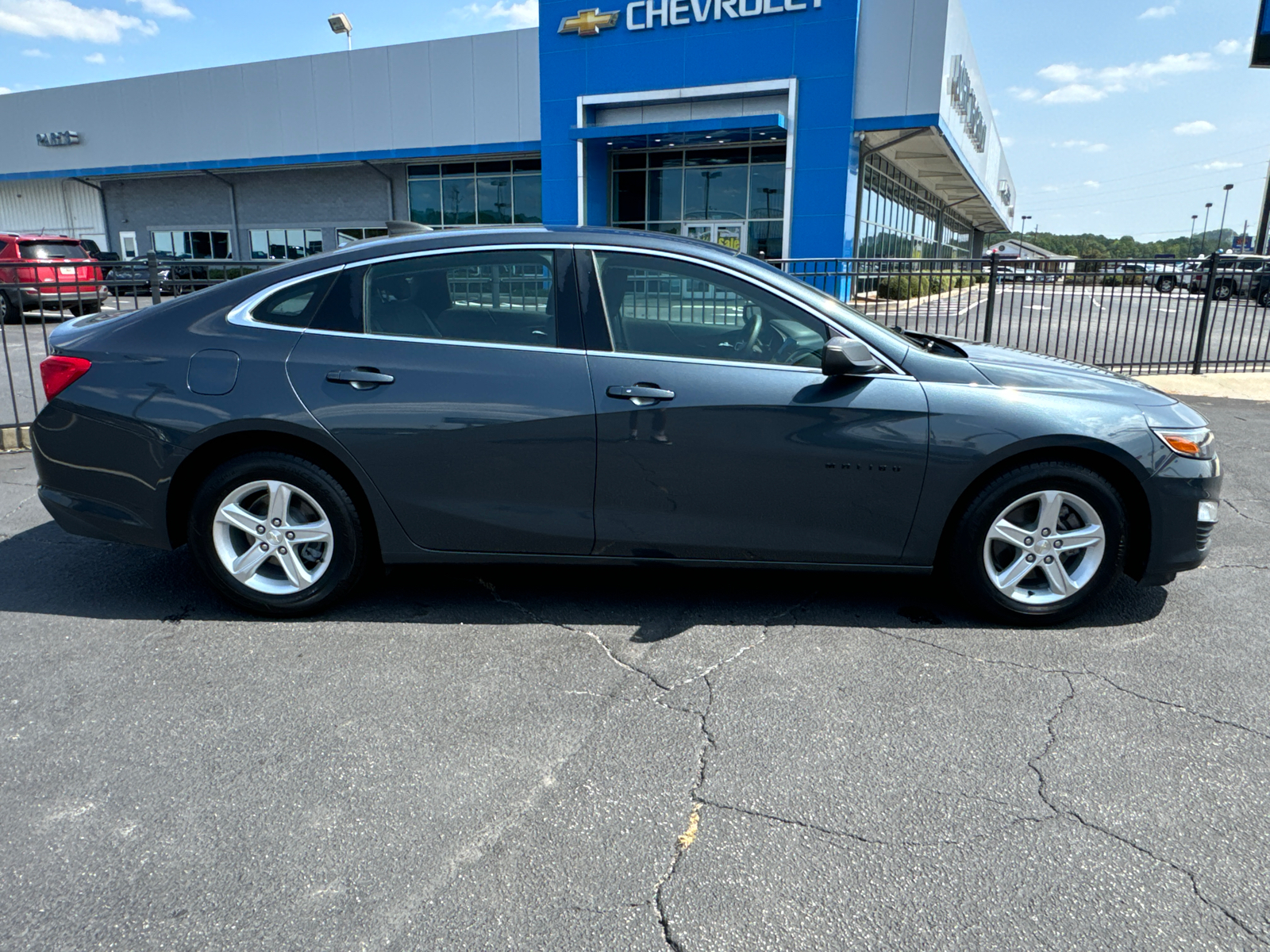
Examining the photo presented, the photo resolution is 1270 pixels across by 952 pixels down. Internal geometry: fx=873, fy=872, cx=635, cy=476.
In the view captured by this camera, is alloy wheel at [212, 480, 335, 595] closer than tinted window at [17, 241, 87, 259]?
Yes

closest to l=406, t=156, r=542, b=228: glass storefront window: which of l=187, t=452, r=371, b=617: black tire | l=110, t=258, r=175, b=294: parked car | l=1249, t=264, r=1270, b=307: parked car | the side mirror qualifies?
l=1249, t=264, r=1270, b=307: parked car

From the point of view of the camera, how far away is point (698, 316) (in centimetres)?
377

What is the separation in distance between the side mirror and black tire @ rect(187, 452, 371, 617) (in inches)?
82.7

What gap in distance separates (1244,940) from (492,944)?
1.76 meters

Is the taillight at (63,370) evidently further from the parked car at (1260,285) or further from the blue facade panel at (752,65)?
the blue facade panel at (752,65)

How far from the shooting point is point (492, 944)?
6.69ft

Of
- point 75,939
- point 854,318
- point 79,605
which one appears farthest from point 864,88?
point 75,939

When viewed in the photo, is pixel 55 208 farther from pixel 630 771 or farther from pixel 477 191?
pixel 630 771

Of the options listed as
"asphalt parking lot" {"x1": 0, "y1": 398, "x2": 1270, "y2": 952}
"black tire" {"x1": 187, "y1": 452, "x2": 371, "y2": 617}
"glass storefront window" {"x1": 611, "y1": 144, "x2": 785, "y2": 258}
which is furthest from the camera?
"glass storefront window" {"x1": 611, "y1": 144, "x2": 785, "y2": 258}

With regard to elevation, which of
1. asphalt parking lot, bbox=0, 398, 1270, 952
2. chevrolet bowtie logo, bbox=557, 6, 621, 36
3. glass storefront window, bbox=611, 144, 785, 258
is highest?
chevrolet bowtie logo, bbox=557, 6, 621, 36

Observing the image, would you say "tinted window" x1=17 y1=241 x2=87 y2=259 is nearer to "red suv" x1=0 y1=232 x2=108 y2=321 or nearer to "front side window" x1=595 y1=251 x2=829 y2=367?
"red suv" x1=0 y1=232 x2=108 y2=321

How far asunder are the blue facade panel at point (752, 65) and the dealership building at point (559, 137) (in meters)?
0.05

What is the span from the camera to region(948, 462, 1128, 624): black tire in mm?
3656

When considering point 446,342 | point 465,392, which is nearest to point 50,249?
point 446,342
